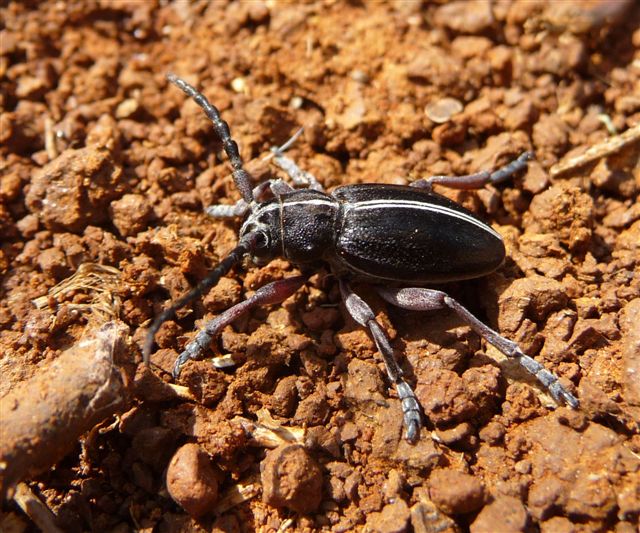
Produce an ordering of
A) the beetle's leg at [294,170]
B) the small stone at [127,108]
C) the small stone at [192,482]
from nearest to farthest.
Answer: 1. the small stone at [192,482]
2. the beetle's leg at [294,170]
3. the small stone at [127,108]

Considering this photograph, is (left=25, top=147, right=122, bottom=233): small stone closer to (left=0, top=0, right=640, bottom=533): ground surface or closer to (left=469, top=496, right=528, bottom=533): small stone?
(left=0, top=0, right=640, bottom=533): ground surface

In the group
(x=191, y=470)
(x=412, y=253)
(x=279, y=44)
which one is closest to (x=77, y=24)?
(x=279, y=44)

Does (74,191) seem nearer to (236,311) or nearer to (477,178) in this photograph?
(236,311)

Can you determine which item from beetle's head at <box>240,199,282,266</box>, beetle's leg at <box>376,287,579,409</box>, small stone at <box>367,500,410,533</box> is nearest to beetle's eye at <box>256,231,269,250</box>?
beetle's head at <box>240,199,282,266</box>

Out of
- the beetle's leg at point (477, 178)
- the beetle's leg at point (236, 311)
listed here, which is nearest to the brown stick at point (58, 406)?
the beetle's leg at point (236, 311)

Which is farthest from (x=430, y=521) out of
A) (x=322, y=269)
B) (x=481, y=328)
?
(x=322, y=269)

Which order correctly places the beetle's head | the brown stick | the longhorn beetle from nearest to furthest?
the brown stick → the longhorn beetle → the beetle's head

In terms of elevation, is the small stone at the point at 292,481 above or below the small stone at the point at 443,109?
below

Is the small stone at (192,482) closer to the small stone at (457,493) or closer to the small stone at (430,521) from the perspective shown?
the small stone at (430,521)
